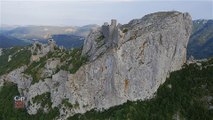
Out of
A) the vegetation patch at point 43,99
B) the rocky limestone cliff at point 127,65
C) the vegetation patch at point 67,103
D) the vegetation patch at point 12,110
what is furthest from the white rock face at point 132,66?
the vegetation patch at point 43,99

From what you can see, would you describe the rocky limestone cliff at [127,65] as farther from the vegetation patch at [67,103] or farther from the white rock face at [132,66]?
the vegetation patch at [67,103]

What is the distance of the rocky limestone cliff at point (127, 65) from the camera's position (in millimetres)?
134000

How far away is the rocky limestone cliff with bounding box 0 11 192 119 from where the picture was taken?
134 metres

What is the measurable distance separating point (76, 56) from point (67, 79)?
13.9 m

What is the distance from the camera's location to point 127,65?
5305 inches

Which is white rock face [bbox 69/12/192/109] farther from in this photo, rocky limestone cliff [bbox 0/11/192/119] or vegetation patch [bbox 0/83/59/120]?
vegetation patch [bbox 0/83/59/120]

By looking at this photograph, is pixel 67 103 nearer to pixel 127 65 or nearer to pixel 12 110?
pixel 127 65

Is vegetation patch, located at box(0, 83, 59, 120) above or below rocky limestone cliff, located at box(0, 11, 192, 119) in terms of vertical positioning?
below

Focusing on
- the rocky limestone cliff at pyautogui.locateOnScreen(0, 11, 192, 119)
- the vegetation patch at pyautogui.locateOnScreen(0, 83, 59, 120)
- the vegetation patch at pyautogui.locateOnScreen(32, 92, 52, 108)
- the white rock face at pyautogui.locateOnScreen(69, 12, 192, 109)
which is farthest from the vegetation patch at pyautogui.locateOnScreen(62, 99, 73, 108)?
the vegetation patch at pyautogui.locateOnScreen(32, 92, 52, 108)

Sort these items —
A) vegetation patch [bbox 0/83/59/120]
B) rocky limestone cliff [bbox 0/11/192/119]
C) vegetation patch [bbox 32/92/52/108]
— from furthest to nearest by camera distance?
vegetation patch [bbox 32/92/52/108] → vegetation patch [bbox 0/83/59/120] → rocky limestone cliff [bbox 0/11/192/119]

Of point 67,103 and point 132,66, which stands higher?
point 132,66

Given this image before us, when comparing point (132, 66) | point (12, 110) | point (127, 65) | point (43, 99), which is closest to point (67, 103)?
point (43, 99)

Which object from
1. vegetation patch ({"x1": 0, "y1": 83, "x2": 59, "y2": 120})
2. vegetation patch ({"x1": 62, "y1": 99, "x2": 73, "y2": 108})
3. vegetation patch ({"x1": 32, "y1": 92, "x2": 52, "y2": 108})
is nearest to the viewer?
vegetation patch ({"x1": 62, "y1": 99, "x2": 73, "y2": 108})

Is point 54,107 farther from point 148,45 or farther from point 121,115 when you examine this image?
point 148,45
